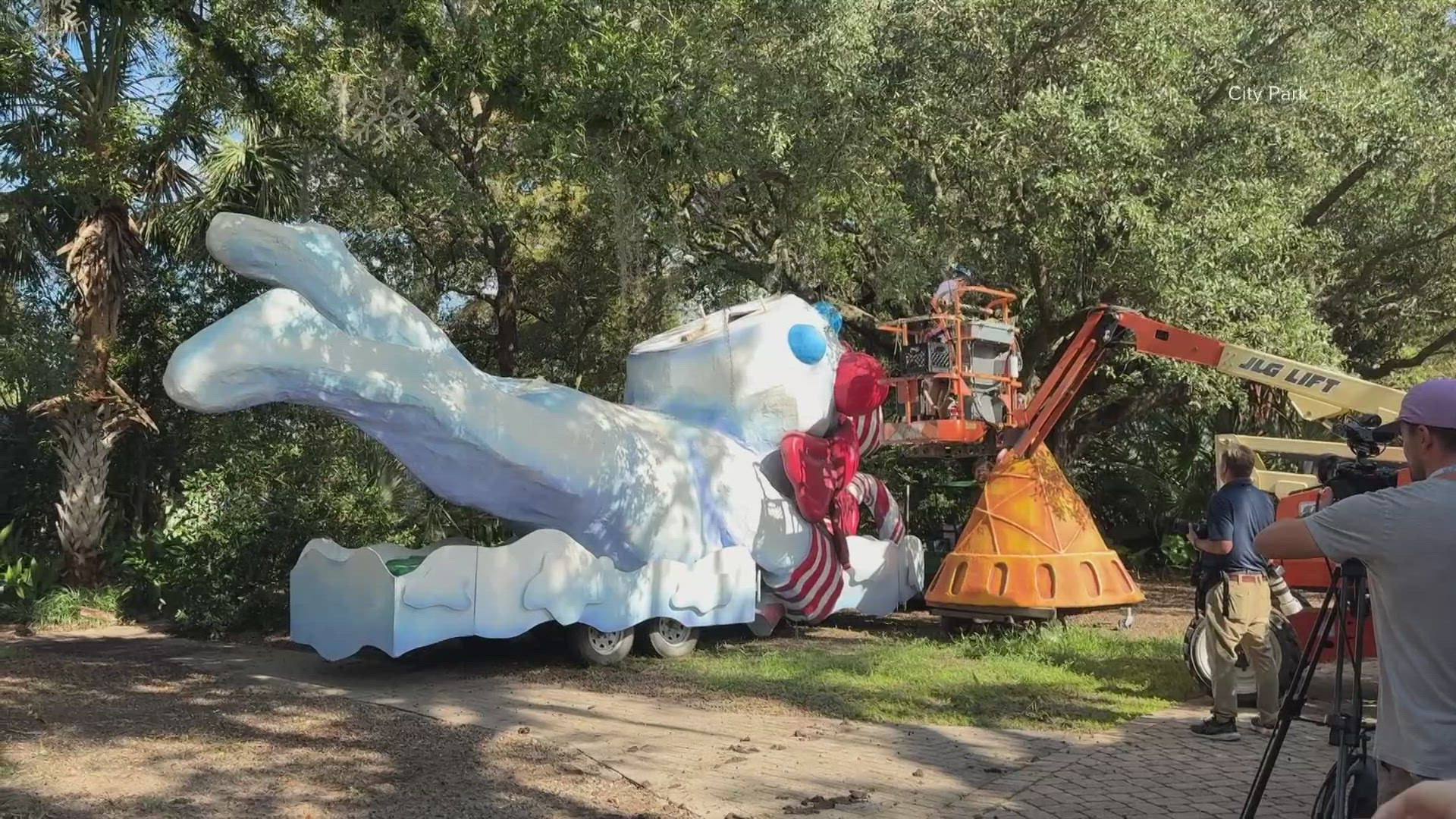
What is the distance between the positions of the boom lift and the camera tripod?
589cm

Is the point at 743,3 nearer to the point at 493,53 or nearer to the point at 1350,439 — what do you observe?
the point at 493,53

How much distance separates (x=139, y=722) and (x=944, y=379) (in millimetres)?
6829

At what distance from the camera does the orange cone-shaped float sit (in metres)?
9.91

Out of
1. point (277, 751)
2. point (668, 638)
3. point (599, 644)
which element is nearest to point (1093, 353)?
point (668, 638)

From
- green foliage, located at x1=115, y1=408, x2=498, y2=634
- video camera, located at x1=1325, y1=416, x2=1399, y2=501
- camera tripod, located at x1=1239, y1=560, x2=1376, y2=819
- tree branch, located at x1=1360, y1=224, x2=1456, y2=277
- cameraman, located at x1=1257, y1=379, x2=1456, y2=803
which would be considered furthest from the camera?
tree branch, located at x1=1360, y1=224, x2=1456, y2=277

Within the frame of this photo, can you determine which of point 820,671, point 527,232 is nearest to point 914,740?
point 820,671

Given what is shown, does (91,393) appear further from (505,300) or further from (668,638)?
(668,638)

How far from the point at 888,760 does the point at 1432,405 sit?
3944 mm

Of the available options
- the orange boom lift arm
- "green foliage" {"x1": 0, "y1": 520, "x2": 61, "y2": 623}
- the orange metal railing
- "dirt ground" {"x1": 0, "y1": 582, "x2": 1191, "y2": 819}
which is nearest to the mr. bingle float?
the orange metal railing

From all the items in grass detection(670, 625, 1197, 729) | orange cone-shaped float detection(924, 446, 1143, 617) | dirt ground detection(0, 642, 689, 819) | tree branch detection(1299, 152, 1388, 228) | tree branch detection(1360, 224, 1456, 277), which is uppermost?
tree branch detection(1299, 152, 1388, 228)

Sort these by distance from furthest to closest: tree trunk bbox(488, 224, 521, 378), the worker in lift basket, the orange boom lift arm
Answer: tree trunk bbox(488, 224, 521, 378) → the worker in lift basket → the orange boom lift arm

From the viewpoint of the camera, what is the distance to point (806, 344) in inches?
425

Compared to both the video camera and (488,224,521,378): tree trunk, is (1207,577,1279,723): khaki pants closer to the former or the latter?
the video camera

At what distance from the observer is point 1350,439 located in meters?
4.08
